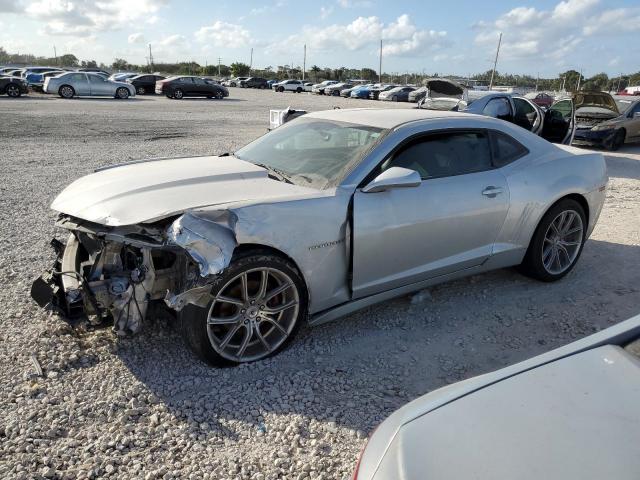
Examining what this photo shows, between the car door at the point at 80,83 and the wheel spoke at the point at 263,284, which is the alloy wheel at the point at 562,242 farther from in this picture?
the car door at the point at 80,83

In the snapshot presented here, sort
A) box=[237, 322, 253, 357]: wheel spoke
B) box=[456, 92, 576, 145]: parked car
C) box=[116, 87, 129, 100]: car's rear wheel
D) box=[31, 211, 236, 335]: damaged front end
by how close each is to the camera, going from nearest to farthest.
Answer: box=[31, 211, 236, 335]: damaged front end, box=[237, 322, 253, 357]: wheel spoke, box=[456, 92, 576, 145]: parked car, box=[116, 87, 129, 100]: car's rear wheel

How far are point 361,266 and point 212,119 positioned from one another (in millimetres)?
16681

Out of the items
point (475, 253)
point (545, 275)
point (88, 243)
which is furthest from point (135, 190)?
point (545, 275)

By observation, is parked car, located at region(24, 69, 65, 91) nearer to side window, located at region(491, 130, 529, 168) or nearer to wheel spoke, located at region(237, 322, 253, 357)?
side window, located at region(491, 130, 529, 168)

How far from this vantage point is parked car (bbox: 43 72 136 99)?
25.8 metres

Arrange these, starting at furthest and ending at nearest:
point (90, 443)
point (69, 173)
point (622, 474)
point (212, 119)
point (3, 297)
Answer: point (212, 119) < point (69, 173) < point (3, 297) < point (90, 443) < point (622, 474)

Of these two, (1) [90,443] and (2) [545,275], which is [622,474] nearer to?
(1) [90,443]

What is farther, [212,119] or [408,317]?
[212,119]

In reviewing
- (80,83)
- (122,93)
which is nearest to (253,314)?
(80,83)

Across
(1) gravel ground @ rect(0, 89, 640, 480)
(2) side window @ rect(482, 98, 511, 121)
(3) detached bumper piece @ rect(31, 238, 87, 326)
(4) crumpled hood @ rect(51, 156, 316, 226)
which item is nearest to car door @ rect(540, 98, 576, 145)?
(2) side window @ rect(482, 98, 511, 121)

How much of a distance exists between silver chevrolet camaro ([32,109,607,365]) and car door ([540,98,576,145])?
7307mm

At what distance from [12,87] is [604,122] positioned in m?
25.5

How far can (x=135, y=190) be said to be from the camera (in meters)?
3.27

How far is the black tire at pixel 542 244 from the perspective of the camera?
4375mm
